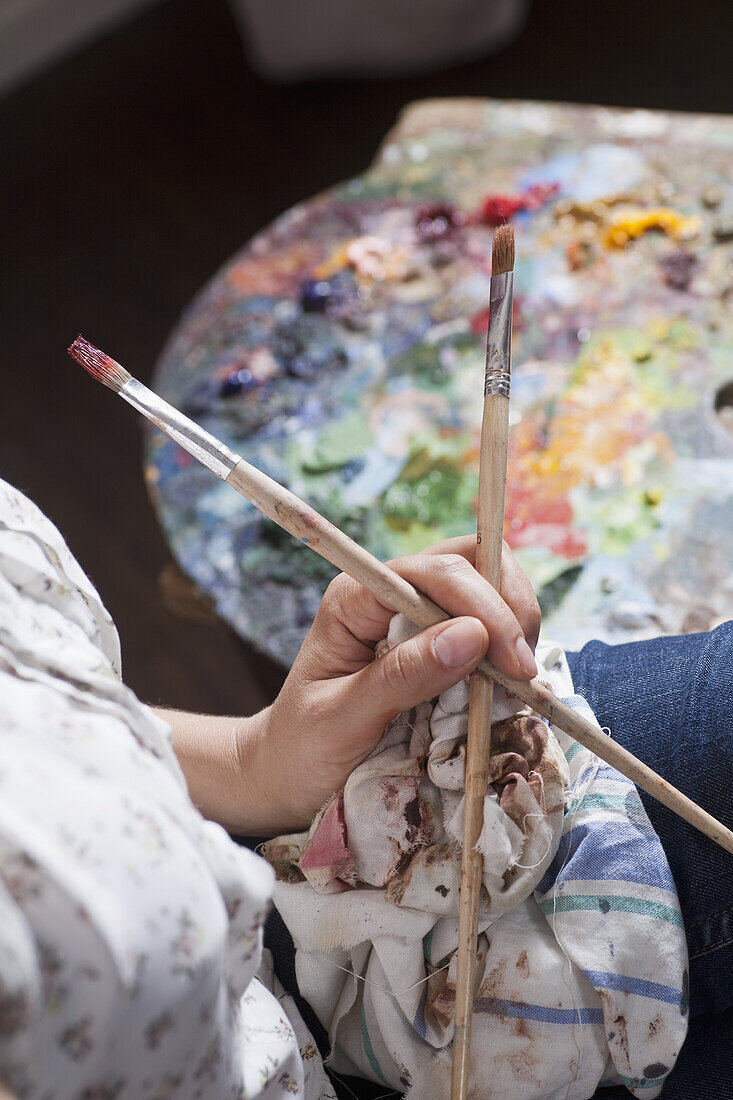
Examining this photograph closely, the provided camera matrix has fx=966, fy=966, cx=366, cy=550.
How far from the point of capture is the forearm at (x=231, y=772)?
717 millimetres

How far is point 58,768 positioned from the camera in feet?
1.38

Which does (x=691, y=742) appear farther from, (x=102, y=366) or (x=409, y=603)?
(x=102, y=366)

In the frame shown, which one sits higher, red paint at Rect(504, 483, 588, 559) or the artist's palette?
the artist's palette

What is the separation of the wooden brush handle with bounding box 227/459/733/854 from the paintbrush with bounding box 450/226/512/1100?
0.04 meters

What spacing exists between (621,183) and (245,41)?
1.62 m

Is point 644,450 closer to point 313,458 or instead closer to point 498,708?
point 313,458

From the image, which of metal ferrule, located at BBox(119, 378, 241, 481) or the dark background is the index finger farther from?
the dark background

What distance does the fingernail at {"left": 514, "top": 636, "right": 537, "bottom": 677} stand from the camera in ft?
2.02

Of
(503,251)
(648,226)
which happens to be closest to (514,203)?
(648,226)

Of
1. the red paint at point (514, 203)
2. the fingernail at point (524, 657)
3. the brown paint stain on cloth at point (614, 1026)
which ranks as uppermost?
the red paint at point (514, 203)

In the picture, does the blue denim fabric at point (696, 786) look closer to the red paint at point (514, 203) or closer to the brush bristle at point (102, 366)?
the brush bristle at point (102, 366)

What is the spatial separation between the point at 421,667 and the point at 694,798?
0.74 feet

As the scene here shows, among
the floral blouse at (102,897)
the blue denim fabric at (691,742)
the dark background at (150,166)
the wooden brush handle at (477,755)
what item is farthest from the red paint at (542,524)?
the dark background at (150,166)

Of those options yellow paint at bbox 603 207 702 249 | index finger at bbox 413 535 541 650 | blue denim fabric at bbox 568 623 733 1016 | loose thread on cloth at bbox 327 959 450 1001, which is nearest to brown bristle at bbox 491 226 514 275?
index finger at bbox 413 535 541 650
